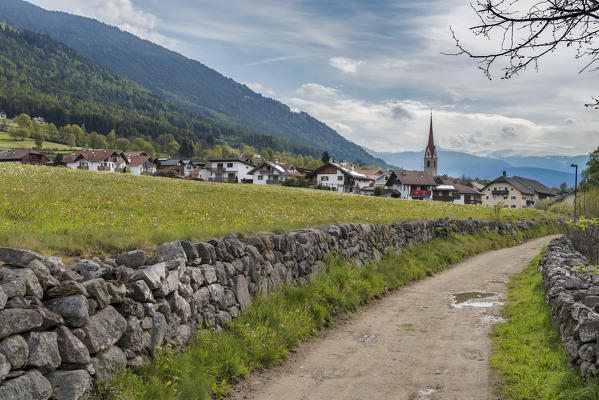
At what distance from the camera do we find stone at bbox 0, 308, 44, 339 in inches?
179

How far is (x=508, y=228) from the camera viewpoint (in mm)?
34562

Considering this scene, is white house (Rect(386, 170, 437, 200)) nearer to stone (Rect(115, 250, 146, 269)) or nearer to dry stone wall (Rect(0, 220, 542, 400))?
dry stone wall (Rect(0, 220, 542, 400))

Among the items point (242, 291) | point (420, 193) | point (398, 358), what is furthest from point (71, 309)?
point (420, 193)

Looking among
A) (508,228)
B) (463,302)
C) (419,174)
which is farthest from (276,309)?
(419,174)

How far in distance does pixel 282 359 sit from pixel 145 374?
3213mm

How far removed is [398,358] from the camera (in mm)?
9031

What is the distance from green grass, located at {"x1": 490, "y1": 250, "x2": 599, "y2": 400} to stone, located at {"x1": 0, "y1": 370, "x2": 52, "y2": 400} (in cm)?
675

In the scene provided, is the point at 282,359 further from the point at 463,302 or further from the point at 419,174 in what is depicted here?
the point at 419,174

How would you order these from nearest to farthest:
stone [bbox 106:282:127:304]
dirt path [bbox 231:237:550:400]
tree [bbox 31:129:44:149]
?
stone [bbox 106:282:127:304]
dirt path [bbox 231:237:550:400]
tree [bbox 31:129:44:149]

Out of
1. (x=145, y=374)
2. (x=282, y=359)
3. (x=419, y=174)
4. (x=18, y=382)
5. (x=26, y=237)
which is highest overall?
(x=419, y=174)

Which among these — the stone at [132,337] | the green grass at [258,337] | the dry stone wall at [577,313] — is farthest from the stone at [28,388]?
the dry stone wall at [577,313]

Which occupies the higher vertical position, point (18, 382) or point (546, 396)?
point (18, 382)

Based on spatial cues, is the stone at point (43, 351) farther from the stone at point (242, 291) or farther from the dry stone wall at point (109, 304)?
the stone at point (242, 291)

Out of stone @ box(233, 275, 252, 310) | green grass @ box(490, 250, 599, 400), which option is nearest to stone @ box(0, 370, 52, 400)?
stone @ box(233, 275, 252, 310)
